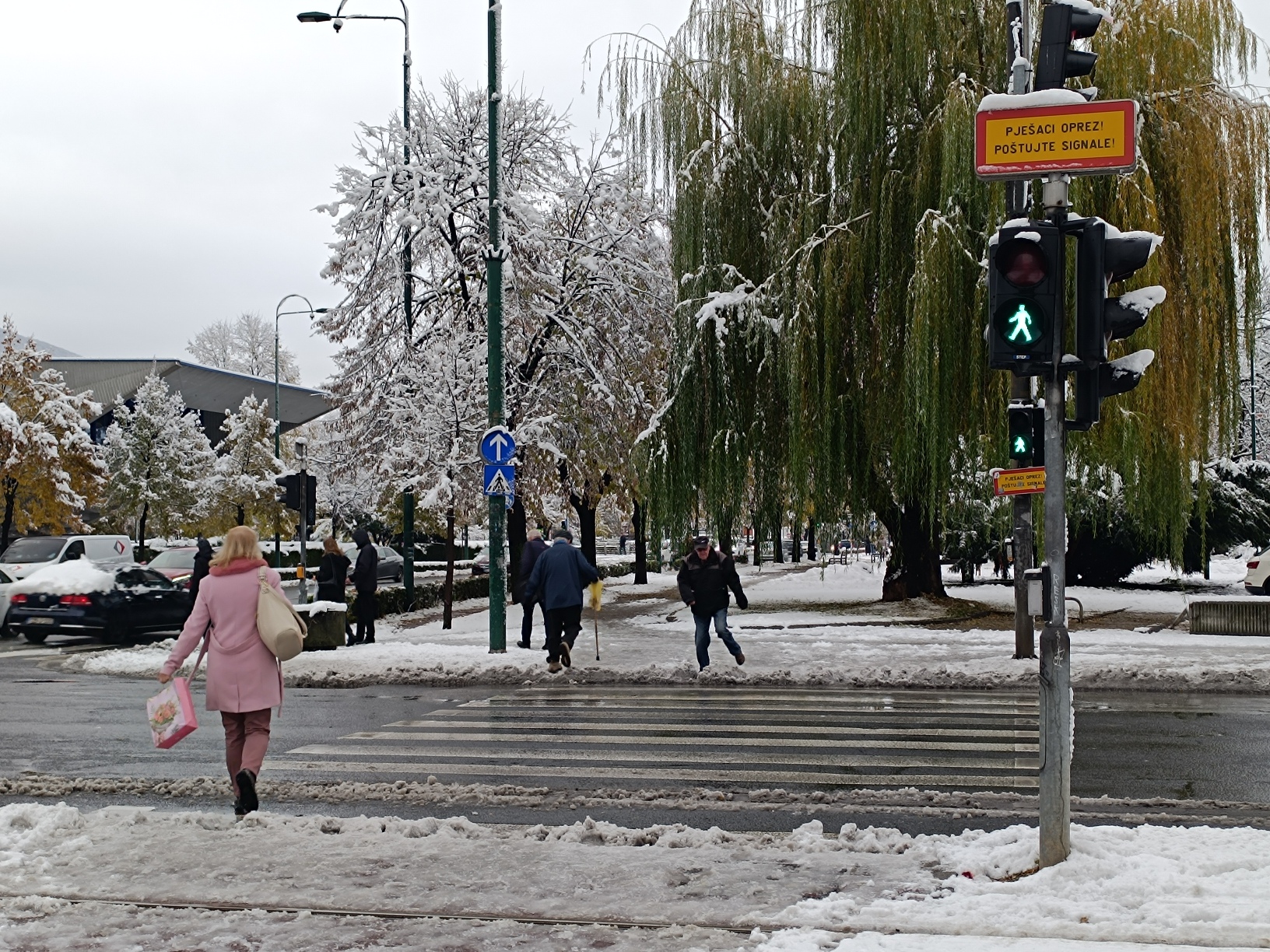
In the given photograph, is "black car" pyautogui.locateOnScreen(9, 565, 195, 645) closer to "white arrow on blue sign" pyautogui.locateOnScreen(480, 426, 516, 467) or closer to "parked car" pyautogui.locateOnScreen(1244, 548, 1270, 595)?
"white arrow on blue sign" pyautogui.locateOnScreen(480, 426, 516, 467)

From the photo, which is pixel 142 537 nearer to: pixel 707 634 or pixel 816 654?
pixel 816 654

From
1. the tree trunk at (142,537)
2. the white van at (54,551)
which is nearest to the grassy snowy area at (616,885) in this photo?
the white van at (54,551)

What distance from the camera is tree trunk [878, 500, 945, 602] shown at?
25859mm

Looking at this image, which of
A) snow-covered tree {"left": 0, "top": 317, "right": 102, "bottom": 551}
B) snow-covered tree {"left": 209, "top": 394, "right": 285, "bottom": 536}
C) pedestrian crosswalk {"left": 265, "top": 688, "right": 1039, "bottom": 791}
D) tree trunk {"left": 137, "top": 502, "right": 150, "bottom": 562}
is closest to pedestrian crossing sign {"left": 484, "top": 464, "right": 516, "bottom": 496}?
pedestrian crosswalk {"left": 265, "top": 688, "right": 1039, "bottom": 791}

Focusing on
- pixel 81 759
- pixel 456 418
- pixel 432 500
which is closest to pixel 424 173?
pixel 456 418

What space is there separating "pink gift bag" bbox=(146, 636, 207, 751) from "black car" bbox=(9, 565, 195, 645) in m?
16.0

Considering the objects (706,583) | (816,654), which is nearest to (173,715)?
(706,583)

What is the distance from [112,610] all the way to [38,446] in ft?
76.1

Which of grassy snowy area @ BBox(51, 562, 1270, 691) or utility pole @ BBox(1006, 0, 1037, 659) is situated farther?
grassy snowy area @ BBox(51, 562, 1270, 691)

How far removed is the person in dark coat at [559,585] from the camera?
16.2m

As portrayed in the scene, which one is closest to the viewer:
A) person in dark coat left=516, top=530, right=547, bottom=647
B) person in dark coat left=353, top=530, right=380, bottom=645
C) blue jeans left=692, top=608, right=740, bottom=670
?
blue jeans left=692, top=608, right=740, bottom=670

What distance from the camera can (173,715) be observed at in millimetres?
8016

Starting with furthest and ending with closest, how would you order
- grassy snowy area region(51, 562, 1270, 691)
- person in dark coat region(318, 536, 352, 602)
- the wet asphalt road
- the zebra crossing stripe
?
person in dark coat region(318, 536, 352, 602) < grassy snowy area region(51, 562, 1270, 691) < the zebra crossing stripe < the wet asphalt road

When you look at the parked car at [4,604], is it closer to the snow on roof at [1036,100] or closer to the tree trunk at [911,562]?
the tree trunk at [911,562]
